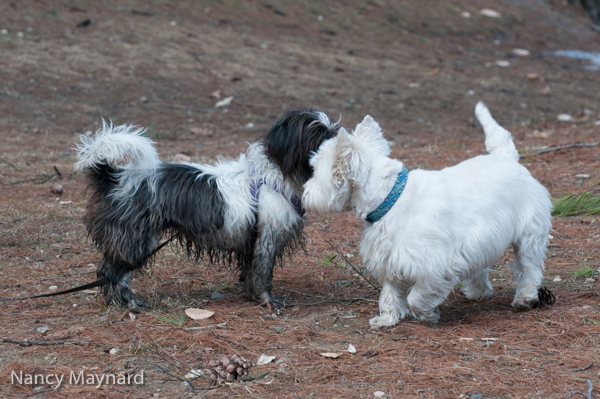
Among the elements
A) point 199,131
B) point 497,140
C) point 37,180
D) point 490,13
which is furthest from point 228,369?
point 490,13

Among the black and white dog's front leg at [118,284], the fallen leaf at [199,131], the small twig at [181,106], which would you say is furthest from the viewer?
the small twig at [181,106]

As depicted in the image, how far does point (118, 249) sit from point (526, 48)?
17233 mm

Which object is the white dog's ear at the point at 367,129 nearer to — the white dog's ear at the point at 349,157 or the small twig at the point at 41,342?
the white dog's ear at the point at 349,157

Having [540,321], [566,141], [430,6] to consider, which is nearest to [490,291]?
[540,321]

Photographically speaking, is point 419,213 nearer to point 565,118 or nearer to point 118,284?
point 118,284

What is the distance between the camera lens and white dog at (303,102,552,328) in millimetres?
4039

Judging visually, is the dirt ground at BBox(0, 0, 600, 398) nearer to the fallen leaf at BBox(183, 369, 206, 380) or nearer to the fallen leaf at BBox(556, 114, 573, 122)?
the fallen leaf at BBox(183, 369, 206, 380)

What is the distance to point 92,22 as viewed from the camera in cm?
1456

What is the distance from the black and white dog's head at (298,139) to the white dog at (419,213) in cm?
29

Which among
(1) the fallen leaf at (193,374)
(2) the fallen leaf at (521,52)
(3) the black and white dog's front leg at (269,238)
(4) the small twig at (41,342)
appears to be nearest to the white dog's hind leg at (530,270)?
(3) the black and white dog's front leg at (269,238)

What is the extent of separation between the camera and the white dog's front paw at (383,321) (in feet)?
14.0

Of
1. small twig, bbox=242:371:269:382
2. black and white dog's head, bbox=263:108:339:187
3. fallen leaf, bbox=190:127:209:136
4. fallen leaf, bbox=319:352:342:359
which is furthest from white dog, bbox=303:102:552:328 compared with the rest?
fallen leaf, bbox=190:127:209:136

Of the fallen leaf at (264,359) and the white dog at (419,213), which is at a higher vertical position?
the white dog at (419,213)

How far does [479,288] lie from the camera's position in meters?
4.78
